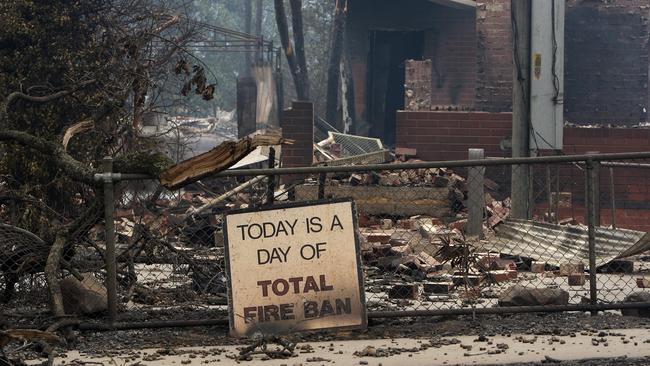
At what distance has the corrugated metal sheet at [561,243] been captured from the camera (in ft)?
43.0

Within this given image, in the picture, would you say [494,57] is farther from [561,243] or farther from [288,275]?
[288,275]

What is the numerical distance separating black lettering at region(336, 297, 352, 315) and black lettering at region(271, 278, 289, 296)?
38cm

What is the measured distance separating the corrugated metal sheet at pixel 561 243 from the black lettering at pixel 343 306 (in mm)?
4705

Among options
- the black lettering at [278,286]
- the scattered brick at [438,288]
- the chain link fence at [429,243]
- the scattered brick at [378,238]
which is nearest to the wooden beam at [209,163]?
the chain link fence at [429,243]

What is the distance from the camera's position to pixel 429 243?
44.3ft

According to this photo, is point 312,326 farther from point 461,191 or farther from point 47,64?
point 461,191

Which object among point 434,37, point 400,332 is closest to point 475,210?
point 400,332

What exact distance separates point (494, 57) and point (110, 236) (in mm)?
15916

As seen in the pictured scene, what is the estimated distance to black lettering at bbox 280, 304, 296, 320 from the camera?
28.9 ft

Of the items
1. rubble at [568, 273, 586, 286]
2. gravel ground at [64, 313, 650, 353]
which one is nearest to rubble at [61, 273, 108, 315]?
gravel ground at [64, 313, 650, 353]

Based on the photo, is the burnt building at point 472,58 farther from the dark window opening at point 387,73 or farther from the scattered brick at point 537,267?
the scattered brick at point 537,267

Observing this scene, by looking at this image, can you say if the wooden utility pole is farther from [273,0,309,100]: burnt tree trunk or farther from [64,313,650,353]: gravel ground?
[273,0,309,100]: burnt tree trunk

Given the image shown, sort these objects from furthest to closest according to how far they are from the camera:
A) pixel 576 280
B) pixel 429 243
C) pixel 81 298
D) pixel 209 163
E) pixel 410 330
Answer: pixel 429 243 < pixel 576 280 < pixel 81 298 < pixel 410 330 < pixel 209 163

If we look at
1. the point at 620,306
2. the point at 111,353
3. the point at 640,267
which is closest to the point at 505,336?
the point at 620,306
